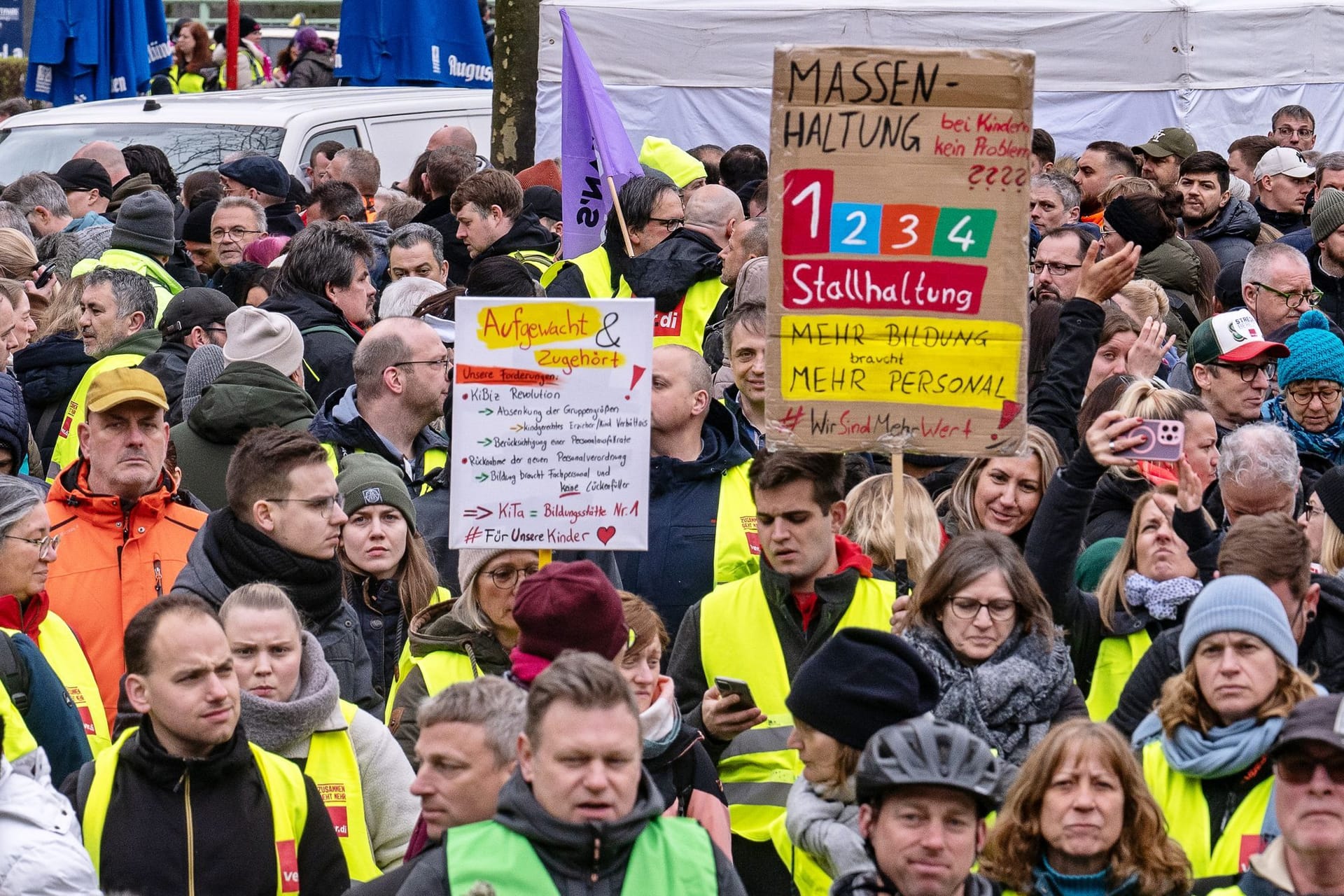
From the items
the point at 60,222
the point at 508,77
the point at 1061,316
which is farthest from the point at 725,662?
the point at 508,77

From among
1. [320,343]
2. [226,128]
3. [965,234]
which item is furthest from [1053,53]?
[965,234]

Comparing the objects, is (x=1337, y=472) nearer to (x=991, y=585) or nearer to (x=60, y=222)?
(x=991, y=585)

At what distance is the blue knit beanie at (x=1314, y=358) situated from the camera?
7348 mm

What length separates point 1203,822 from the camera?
15.2 ft

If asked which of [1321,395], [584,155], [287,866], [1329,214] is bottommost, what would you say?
[287,866]

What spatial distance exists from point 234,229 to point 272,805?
6069mm

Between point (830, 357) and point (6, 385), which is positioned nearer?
point (830, 357)

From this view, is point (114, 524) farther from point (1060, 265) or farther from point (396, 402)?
point (1060, 265)

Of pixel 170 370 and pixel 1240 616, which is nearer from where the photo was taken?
pixel 1240 616

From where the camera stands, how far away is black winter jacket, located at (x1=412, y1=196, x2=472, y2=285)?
11.1m

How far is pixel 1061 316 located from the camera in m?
6.21

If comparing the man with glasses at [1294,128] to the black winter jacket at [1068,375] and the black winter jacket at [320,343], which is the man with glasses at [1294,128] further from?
the black winter jacket at [320,343]

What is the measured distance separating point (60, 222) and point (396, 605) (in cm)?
572

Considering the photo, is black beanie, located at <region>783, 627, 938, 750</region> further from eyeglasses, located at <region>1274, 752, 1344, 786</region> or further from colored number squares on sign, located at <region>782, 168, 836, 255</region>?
colored number squares on sign, located at <region>782, 168, 836, 255</region>
